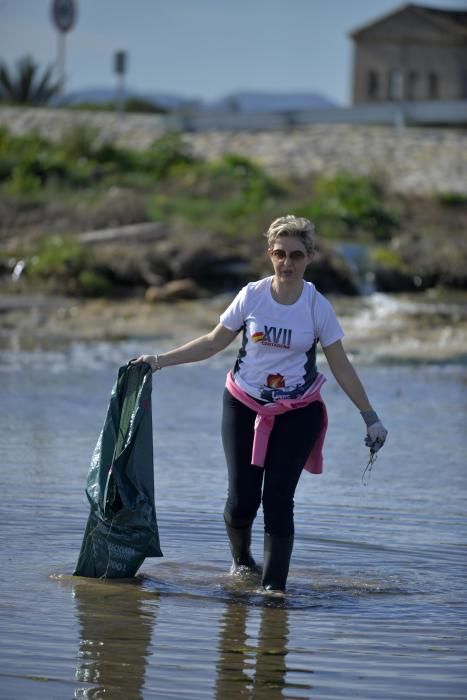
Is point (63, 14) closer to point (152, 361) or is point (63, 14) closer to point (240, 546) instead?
point (152, 361)

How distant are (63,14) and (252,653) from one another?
128 ft

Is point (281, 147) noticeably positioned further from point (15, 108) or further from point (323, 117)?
point (15, 108)

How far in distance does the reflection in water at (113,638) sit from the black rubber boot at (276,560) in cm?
55

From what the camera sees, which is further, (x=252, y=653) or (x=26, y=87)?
(x=26, y=87)

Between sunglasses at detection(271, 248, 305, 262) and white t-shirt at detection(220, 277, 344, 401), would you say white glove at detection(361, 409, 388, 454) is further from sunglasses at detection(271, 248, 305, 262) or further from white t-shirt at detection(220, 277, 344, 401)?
sunglasses at detection(271, 248, 305, 262)

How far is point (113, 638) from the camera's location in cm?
589

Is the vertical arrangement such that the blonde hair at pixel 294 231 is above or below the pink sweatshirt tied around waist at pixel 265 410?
above

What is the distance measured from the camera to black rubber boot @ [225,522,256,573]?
6.84 m

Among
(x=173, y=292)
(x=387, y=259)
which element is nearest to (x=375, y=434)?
(x=173, y=292)

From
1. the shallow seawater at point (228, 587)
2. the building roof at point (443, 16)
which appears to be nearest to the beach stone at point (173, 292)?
the shallow seawater at point (228, 587)

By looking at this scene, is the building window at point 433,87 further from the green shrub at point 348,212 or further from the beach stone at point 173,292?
the beach stone at point 173,292

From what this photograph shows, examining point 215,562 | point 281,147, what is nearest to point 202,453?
point 215,562

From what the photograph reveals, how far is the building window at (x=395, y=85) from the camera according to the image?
2368 inches

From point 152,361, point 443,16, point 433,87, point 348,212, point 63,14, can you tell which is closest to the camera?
point 152,361
